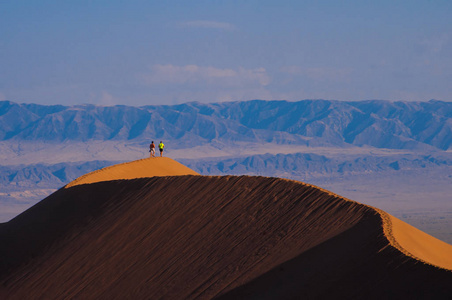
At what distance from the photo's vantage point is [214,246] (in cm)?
2498

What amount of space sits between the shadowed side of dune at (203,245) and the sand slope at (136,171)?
2.80 meters

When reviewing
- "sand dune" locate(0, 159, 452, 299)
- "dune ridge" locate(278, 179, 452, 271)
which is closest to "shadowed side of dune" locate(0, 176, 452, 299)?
"sand dune" locate(0, 159, 452, 299)

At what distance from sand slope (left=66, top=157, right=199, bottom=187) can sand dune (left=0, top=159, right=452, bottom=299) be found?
8.94ft

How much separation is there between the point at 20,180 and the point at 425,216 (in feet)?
345

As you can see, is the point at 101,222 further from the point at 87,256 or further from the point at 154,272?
the point at 154,272

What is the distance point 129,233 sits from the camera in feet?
93.9

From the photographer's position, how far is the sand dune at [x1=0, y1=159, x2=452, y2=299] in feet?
63.4

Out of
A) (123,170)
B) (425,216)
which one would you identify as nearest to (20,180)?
(425,216)

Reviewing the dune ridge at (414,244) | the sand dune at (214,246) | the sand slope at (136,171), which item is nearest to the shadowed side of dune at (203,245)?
the sand dune at (214,246)

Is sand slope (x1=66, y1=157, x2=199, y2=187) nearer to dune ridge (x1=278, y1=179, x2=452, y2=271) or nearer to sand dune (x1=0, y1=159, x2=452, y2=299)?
sand dune (x1=0, y1=159, x2=452, y2=299)

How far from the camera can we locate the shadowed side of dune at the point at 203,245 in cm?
1956

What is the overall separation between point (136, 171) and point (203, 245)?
44.3 ft

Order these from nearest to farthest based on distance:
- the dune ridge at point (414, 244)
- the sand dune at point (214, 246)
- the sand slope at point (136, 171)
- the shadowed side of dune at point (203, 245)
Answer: the sand dune at point (214, 246)
the shadowed side of dune at point (203, 245)
the dune ridge at point (414, 244)
the sand slope at point (136, 171)

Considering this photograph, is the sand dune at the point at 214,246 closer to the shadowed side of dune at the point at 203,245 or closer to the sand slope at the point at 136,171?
the shadowed side of dune at the point at 203,245
